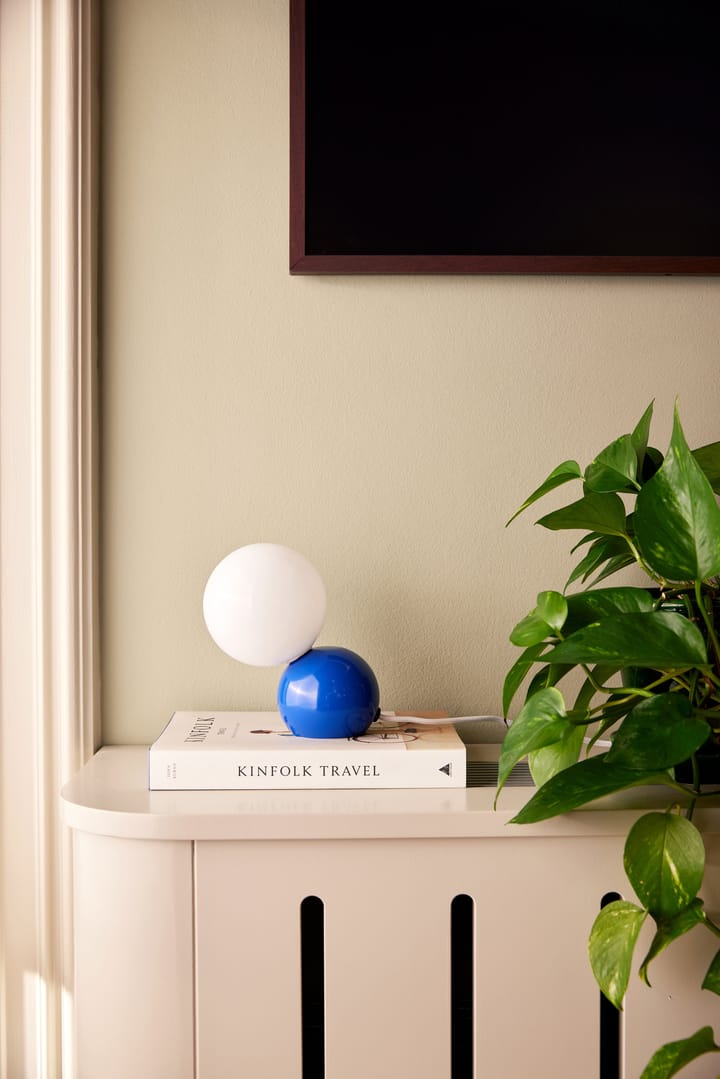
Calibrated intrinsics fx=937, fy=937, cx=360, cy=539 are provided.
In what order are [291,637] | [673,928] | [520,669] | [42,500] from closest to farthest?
[673,928] → [520,669] → [291,637] → [42,500]

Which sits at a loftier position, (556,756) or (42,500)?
(42,500)

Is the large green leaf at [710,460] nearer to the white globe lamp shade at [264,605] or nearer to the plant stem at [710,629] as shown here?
the plant stem at [710,629]

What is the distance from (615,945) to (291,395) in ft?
2.16

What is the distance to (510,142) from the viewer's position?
106 cm

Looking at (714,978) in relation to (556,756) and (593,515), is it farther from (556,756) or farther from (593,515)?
(593,515)

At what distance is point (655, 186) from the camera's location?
3.53ft

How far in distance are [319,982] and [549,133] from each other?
3.03 feet

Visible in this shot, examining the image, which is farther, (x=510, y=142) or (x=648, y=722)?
(x=510, y=142)

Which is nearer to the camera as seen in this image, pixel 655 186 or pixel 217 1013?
pixel 217 1013

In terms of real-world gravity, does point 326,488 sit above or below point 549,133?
below

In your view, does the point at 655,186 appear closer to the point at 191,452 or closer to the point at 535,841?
the point at 191,452

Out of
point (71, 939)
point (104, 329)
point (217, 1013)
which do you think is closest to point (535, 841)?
point (217, 1013)

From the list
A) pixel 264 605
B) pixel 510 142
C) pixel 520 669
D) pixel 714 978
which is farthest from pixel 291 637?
pixel 510 142

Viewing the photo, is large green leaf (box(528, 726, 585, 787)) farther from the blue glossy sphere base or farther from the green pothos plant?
the blue glossy sphere base
